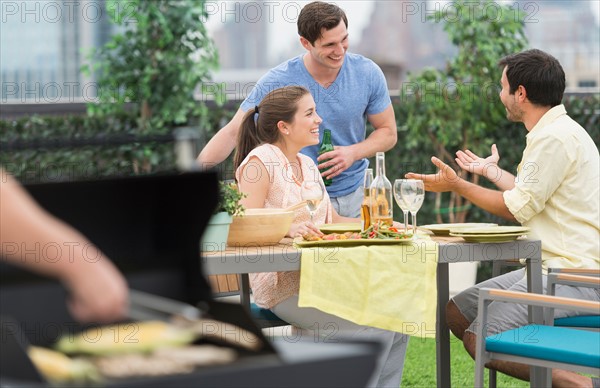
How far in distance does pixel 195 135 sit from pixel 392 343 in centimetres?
215

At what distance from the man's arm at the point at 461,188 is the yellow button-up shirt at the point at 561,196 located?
0.06 meters

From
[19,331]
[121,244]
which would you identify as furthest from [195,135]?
[19,331]

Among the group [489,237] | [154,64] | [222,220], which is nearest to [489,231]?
[489,237]

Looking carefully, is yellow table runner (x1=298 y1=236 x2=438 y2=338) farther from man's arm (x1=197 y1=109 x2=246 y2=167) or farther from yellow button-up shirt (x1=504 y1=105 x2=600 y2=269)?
man's arm (x1=197 y1=109 x2=246 y2=167)

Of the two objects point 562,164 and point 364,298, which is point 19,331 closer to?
point 364,298

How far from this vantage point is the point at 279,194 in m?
3.23

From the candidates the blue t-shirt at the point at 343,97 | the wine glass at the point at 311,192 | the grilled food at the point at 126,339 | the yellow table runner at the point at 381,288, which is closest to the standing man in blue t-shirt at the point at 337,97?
the blue t-shirt at the point at 343,97

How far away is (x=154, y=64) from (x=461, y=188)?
11.9 ft

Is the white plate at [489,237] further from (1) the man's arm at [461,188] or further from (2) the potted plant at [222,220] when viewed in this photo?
(2) the potted plant at [222,220]

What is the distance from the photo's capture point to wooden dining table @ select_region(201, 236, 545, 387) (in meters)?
2.62

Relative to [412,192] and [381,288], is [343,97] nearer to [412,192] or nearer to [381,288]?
[412,192]

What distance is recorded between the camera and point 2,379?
3.27ft

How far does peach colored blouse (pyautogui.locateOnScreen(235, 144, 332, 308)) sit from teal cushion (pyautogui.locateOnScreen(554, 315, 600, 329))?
2.95 ft

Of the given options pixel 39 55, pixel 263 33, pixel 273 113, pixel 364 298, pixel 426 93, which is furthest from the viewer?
pixel 263 33
